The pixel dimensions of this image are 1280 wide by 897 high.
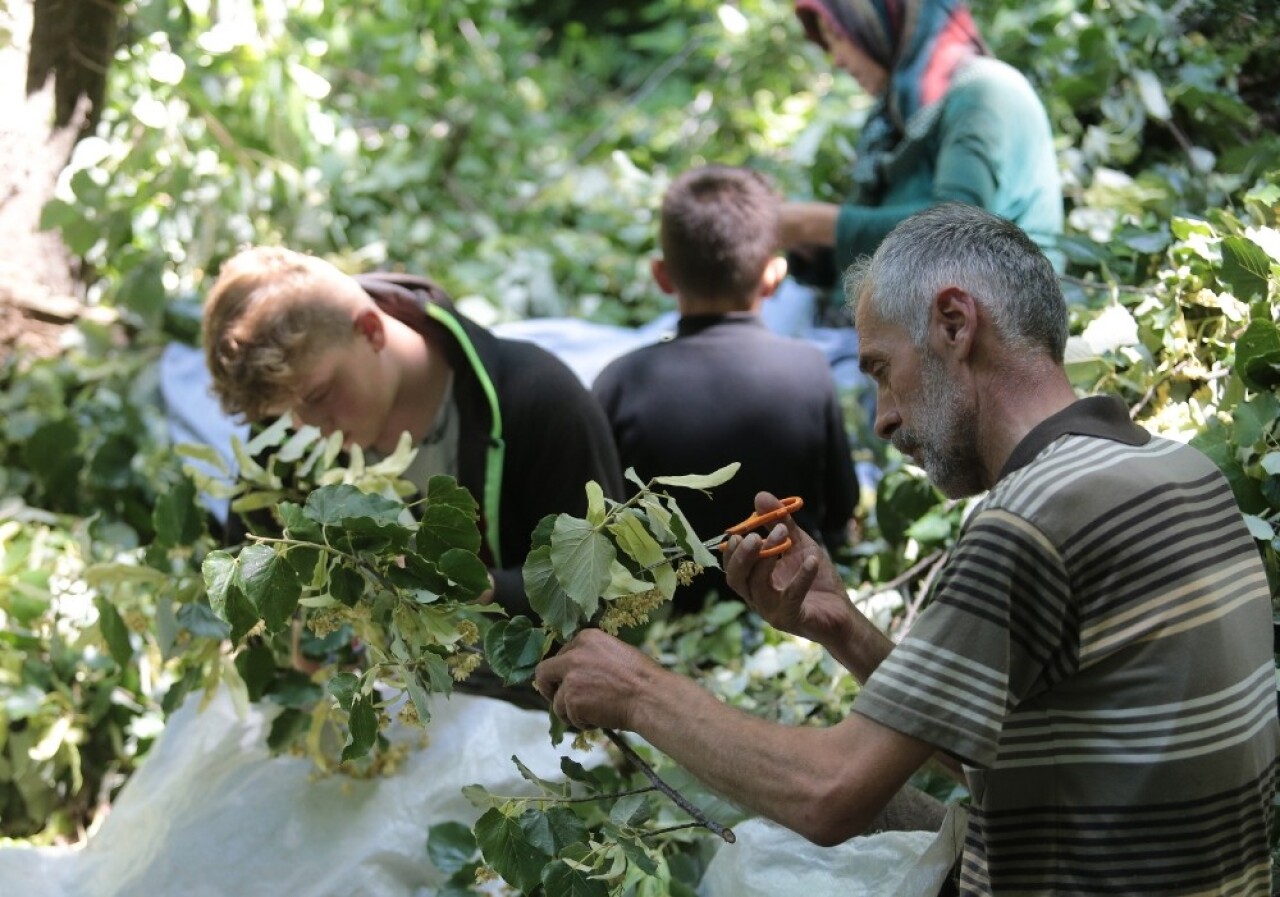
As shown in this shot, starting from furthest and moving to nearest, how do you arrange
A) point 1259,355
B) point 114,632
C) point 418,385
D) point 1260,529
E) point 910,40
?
point 910,40 < point 418,385 < point 114,632 < point 1259,355 < point 1260,529

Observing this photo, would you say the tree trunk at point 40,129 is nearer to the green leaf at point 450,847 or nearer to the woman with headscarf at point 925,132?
the woman with headscarf at point 925,132

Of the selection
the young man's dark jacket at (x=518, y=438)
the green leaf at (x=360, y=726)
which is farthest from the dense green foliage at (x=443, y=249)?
the young man's dark jacket at (x=518, y=438)

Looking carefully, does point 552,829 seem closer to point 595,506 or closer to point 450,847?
point 595,506

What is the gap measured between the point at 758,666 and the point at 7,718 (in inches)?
54.2

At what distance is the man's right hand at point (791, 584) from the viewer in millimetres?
1611

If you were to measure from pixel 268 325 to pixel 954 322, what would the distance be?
1.11m

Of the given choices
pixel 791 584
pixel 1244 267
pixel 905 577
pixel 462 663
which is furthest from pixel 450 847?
pixel 1244 267

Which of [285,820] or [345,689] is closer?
[345,689]

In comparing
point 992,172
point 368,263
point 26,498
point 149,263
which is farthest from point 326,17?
point 992,172

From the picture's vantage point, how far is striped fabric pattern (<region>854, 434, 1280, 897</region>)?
52.9 inches

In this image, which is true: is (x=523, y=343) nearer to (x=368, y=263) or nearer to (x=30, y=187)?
(x=30, y=187)

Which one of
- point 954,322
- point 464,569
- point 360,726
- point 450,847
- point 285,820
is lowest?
point 285,820

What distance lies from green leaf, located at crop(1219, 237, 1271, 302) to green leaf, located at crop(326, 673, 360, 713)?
1374 mm

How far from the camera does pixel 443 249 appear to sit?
14.6 ft
